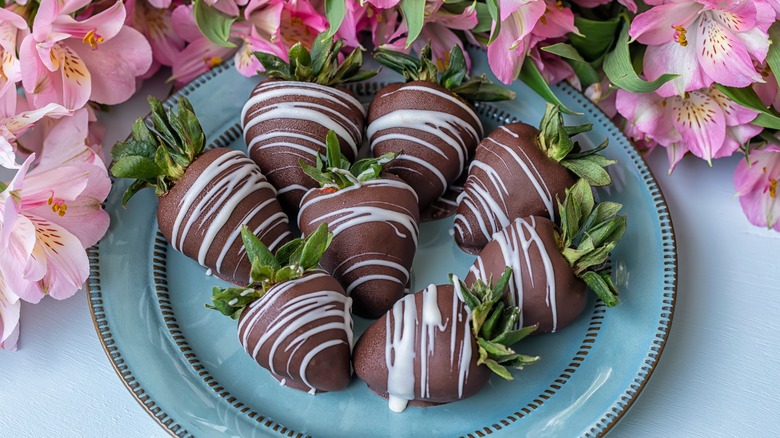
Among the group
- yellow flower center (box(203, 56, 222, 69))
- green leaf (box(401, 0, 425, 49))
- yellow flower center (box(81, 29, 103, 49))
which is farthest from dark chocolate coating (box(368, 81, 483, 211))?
yellow flower center (box(81, 29, 103, 49))

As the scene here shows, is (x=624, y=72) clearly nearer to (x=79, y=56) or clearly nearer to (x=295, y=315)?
(x=295, y=315)

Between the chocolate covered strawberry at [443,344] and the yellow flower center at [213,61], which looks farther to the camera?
the yellow flower center at [213,61]

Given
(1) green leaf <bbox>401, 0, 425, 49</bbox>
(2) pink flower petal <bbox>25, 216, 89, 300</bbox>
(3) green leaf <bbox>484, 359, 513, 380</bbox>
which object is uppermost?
(1) green leaf <bbox>401, 0, 425, 49</bbox>

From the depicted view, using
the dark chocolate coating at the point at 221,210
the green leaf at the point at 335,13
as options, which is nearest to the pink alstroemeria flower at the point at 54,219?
the dark chocolate coating at the point at 221,210

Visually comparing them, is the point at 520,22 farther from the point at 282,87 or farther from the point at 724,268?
the point at 724,268

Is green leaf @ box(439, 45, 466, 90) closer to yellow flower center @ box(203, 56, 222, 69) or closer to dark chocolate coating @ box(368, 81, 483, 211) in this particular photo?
dark chocolate coating @ box(368, 81, 483, 211)

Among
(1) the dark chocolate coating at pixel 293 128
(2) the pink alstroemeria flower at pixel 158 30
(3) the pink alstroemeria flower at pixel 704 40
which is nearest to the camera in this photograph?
(3) the pink alstroemeria flower at pixel 704 40

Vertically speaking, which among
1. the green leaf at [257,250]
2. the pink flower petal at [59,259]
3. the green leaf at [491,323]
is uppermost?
the green leaf at [257,250]

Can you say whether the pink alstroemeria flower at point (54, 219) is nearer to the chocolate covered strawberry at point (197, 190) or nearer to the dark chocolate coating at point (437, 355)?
the chocolate covered strawberry at point (197, 190)

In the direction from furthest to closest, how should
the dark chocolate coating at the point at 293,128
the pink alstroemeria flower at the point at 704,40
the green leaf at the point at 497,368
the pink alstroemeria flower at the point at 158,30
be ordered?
the pink alstroemeria flower at the point at 158,30 < the dark chocolate coating at the point at 293,128 < the pink alstroemeria flower at the point at 704,40 < the green leaf at the point at 497,368
